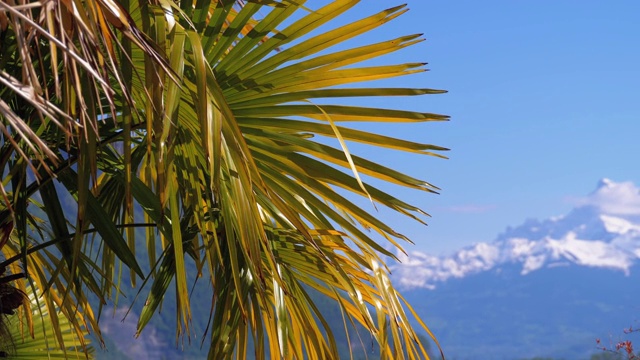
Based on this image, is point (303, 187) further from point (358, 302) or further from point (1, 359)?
point (1, 359)

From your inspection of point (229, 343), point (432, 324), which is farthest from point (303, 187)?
point (432, 324)

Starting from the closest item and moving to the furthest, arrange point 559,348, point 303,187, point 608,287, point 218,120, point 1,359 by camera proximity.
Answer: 1. point 218,120
2. point 303,187
3. point 1,359
4. point 559,348
5. point 608,287

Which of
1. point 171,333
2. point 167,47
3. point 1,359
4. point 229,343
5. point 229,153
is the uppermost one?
point 167,47

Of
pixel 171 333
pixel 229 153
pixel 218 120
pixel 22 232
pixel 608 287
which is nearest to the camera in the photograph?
pixel 218 120

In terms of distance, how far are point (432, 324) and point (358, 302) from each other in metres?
192

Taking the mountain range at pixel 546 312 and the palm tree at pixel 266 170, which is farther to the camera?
the mountain range at pixel 546 312

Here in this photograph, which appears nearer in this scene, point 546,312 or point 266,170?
point 266,170

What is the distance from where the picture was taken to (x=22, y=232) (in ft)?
4.61

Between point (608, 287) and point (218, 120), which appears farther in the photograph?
point (608, 287)

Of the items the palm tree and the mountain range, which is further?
the mountain range

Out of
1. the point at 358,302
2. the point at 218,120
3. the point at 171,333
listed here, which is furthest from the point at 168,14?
the point at 171,333

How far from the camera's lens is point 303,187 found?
128 centimetres

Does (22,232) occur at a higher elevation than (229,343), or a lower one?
higher

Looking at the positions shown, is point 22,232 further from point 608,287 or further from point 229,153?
point 608,287
